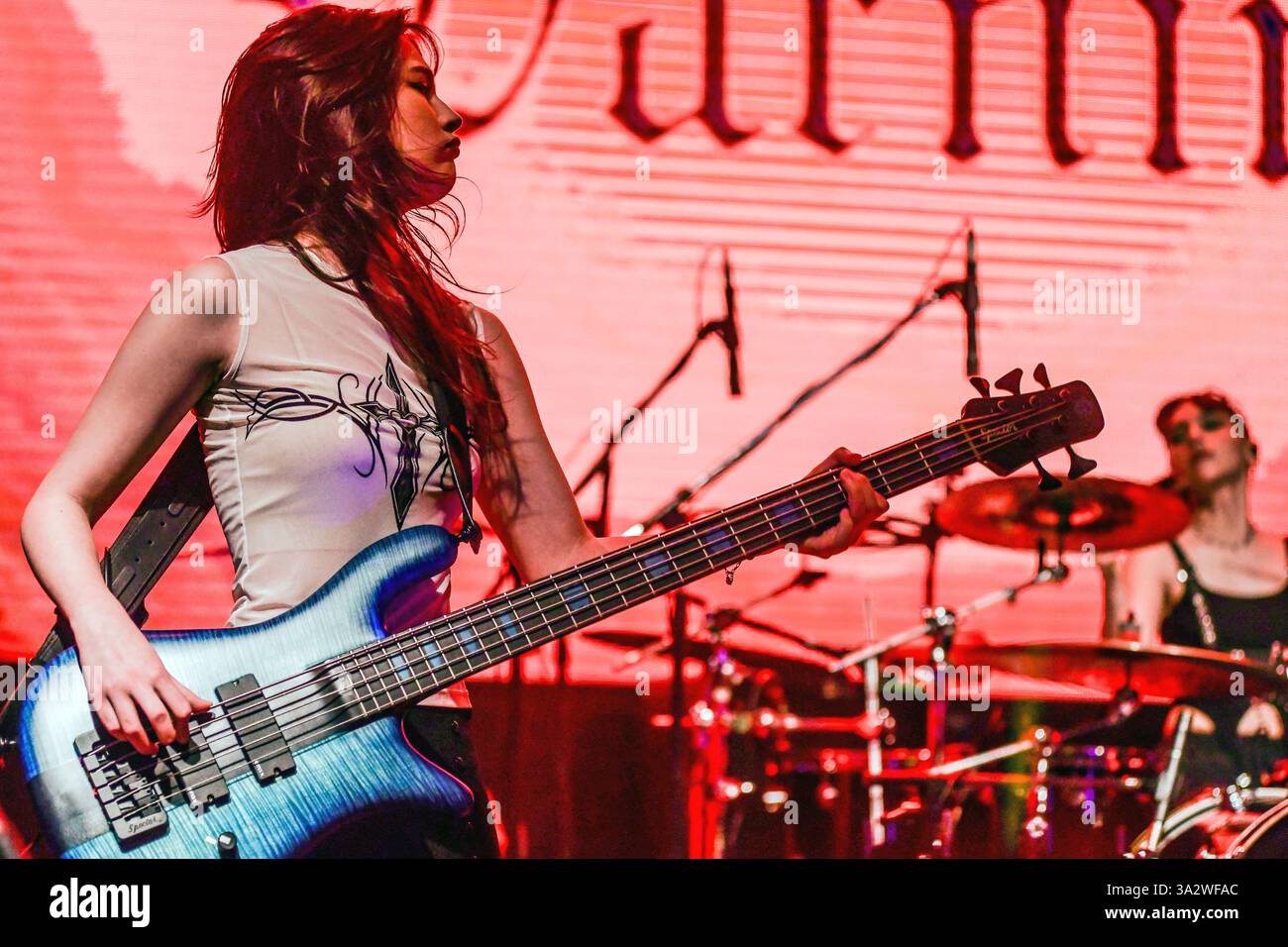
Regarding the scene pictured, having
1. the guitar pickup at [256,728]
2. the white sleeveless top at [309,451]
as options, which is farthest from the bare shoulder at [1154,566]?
the guitar pickup at [256,728]

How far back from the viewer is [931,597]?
3.19 m

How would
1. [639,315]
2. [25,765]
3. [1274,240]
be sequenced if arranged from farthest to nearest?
[1274,240] → [639,315] → [25,765]

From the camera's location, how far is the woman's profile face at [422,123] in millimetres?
2150

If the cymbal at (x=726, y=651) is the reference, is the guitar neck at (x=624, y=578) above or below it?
above

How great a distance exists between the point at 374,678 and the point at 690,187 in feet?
5.19

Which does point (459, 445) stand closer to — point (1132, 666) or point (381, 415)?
point (381, 415)

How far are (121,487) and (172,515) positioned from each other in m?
0.15

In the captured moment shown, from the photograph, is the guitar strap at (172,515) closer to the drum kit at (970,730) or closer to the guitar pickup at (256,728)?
the guitar pickup at (256,728)

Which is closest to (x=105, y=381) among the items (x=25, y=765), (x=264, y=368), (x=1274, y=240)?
(x=264, y=368)

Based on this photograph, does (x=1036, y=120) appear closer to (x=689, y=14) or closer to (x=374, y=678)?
(x=689, y=14)

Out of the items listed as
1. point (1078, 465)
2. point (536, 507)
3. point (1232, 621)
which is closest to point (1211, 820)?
point (1232, 621)

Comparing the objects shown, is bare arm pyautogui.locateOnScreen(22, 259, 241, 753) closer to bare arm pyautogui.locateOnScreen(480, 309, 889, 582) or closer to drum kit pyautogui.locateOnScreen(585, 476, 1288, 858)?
bare arm pyautogui.locateOnScreen(480, 309, 889, 582)
